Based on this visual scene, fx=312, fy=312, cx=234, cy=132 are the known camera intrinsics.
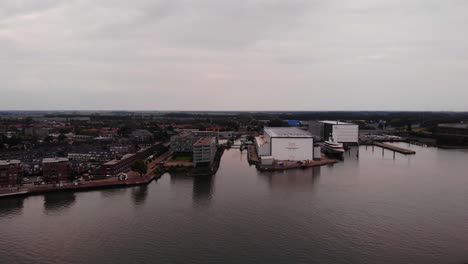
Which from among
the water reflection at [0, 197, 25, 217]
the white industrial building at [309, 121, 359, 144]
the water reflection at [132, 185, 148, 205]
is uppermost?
the white industrial building at [309, 121, 359, 144]

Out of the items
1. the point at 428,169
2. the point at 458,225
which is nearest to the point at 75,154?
the point at 458,225

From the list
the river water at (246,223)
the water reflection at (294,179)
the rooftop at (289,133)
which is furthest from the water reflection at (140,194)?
the rooftop at (289,133)

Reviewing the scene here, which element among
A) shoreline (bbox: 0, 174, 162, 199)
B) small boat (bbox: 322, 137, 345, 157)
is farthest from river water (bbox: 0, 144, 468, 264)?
small boat (bbox: 322, 137, 345, 157)

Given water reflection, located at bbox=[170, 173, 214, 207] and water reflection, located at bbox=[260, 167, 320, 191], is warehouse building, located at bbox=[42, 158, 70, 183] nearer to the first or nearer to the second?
water reflection, located at bbox=[170, 173, 214, 207]

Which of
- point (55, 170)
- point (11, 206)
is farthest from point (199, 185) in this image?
point (11, 206)

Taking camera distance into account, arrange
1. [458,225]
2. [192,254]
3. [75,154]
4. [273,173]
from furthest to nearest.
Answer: [75,154]
[273,173]
[458,225]
[192,254]

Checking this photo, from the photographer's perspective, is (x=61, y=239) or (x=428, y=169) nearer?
(x=61, y=239)

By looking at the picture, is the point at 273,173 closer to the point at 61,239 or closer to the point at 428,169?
the point at 428,169
